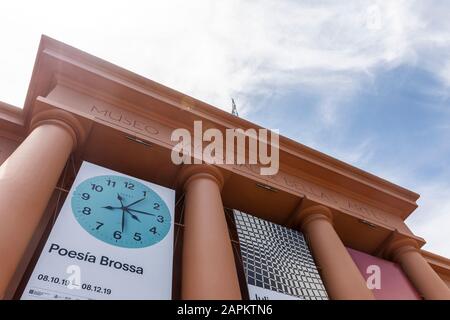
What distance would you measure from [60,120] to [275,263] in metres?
5.88

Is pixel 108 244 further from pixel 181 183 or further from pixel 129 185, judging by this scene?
pixel 181 183

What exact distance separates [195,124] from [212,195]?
267 centimetres

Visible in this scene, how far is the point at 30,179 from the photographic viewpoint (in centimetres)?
691

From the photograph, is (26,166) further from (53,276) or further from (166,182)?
(166,182)

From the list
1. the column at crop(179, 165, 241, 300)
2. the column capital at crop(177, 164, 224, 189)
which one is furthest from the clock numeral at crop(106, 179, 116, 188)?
the column capital at crop(177, 164, 224, 189)

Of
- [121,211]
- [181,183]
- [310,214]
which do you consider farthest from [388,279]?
[121,211]

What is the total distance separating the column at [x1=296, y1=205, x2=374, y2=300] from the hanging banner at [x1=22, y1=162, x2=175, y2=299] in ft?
14.4

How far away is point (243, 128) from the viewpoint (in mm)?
11953

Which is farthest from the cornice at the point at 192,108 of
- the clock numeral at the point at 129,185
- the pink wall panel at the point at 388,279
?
the clock numeral at the point at 129,185

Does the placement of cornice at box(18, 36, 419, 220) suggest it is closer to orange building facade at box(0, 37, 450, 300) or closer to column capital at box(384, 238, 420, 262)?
orange building facade at box(0, 37, 450, 300)

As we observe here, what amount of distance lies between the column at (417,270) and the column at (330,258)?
2.97 m

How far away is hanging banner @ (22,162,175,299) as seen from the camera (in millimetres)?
5723

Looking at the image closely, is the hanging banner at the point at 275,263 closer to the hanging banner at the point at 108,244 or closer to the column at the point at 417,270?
the hanging banner at the point at 108,244
